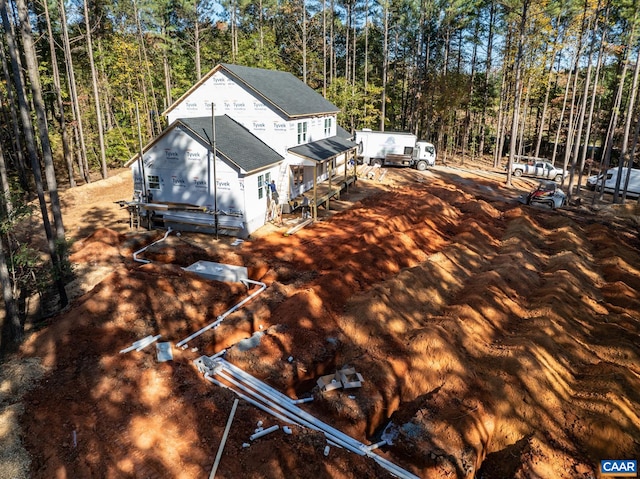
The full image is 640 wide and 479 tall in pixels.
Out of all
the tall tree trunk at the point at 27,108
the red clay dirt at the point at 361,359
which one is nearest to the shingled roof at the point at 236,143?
the red clay dirt at the point at 361,359

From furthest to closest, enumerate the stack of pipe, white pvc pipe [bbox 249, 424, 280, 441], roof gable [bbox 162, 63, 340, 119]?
roof gable [bbox 162, 63, 340, 119]
the stack of pipe
white pvc pipe [bbox 249, 424, 280, 441]

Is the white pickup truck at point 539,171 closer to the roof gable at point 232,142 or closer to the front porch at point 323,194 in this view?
the front porch at point 323,194

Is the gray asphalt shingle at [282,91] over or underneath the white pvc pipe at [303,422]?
over

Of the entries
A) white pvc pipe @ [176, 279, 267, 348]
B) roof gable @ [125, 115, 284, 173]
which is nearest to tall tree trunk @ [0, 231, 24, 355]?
white pvc pipe @ [176, 279, 267, 348]

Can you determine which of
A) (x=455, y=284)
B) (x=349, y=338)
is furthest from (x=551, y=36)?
(x=349, y=338)

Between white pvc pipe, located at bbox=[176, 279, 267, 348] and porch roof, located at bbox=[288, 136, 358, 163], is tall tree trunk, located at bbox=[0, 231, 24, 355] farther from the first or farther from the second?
porch roof, located at bbox=[288, 136, 358, 163]

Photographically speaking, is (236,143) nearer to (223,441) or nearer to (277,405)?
(277,405)

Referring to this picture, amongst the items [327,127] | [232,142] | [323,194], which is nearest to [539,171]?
[327,127]
